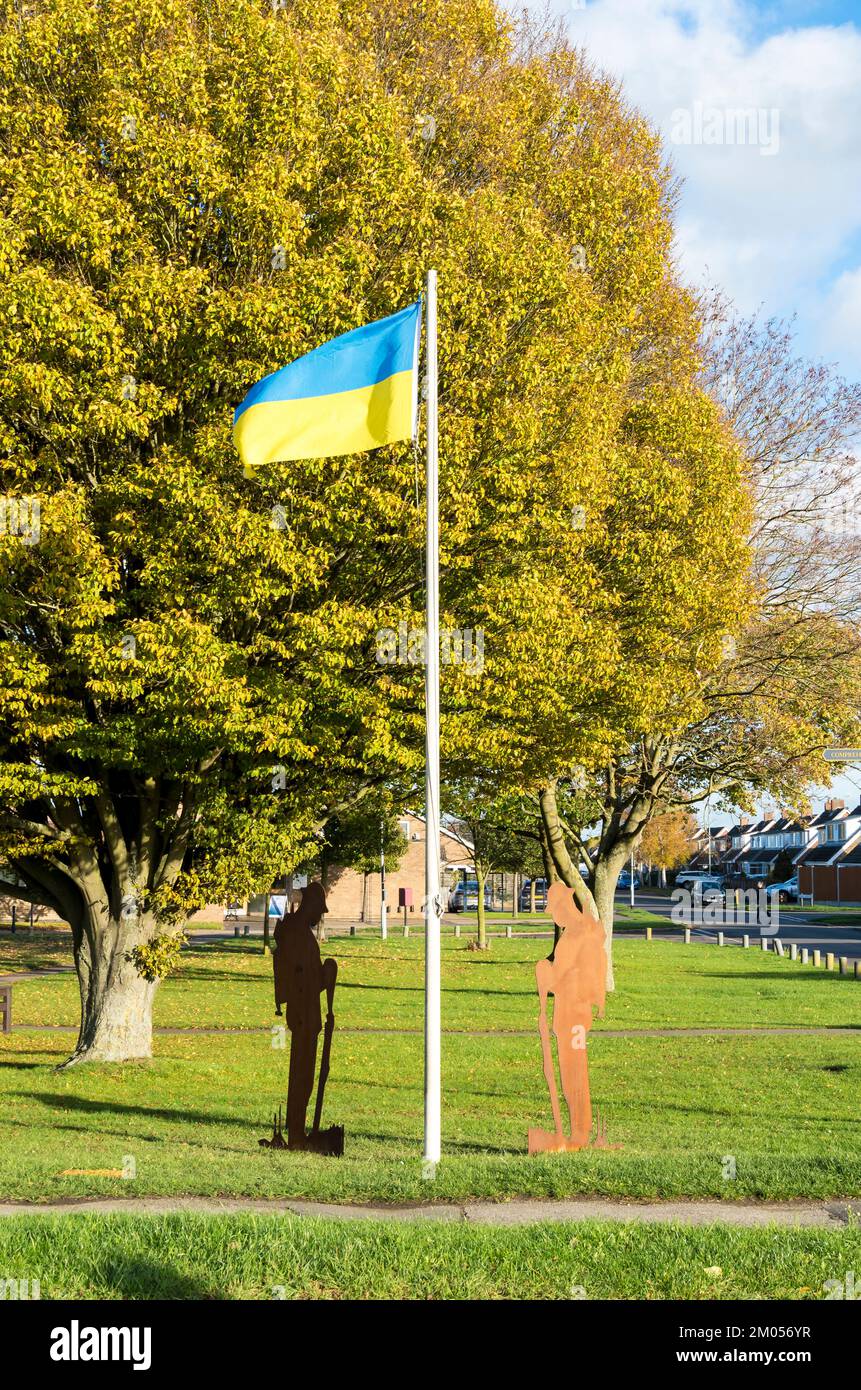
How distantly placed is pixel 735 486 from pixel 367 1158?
46.7 feet

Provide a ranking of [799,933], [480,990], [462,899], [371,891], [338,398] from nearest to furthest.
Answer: [338,398]
[480,990]
[799,933]
[371,891]
[462,899]

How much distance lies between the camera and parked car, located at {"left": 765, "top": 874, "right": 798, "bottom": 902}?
9150 centimetres

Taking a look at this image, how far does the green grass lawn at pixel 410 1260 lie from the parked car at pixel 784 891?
8509 centimetres

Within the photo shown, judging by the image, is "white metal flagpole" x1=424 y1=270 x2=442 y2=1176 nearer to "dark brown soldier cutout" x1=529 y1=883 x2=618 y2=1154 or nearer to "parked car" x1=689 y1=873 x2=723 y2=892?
"dark brown soldier cutout" x1=529 y1=883 x2=618 y2=1154

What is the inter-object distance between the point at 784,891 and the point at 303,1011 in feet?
291

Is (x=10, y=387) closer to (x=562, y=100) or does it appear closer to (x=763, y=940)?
(x=562, y=100)

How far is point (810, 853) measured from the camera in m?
106

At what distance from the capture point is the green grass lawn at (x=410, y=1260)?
19.2ft

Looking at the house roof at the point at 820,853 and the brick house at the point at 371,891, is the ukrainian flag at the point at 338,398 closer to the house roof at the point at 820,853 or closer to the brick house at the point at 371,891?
the brick house at the point at 371,891

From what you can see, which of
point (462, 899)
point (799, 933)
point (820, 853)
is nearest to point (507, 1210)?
point (799, 933)

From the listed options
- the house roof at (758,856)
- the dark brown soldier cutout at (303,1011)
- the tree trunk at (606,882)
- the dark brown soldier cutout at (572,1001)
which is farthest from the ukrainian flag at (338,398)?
the house roof at (758,856)

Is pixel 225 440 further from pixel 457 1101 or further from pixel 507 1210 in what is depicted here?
pixel 507 1210
